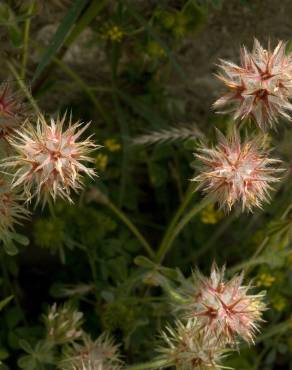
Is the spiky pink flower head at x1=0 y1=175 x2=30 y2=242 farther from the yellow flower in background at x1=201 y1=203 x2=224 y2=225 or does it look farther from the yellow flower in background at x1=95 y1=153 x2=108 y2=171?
the yellow flower in background at x1=201 y1=203 x2=224 y2=225

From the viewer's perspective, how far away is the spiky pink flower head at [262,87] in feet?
4.65

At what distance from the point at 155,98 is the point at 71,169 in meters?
1.08

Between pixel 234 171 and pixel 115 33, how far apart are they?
0.85 meters

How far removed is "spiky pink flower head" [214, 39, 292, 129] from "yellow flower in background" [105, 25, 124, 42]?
762 millimetres

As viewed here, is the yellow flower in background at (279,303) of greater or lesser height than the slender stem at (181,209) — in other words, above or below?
below

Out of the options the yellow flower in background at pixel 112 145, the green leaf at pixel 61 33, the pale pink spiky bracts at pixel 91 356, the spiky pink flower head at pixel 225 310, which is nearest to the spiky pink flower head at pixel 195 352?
the spiky pink flower head at pixel 225 310

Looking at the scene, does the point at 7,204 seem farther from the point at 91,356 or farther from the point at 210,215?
the point at 210,215

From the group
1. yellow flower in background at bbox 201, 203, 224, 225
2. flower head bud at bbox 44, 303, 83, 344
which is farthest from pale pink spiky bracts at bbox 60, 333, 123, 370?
yellow flower in background at bbox 201, 203, 224, 225

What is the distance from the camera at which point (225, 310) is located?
1566mm

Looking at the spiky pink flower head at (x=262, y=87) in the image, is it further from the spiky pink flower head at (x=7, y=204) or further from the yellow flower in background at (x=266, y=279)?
the yellow flower in background at (x=266, y=279)

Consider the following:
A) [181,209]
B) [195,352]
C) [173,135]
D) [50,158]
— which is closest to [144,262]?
[181,209]

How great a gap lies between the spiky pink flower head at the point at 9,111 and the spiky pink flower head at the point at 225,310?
57 centimetres

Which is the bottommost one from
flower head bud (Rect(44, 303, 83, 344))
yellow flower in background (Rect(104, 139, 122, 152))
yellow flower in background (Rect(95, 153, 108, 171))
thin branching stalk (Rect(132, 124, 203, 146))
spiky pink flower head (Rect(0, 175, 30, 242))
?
flower head bud (Rect(44, 303, 83, 344))

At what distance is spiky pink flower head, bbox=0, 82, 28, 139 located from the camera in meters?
1.56
